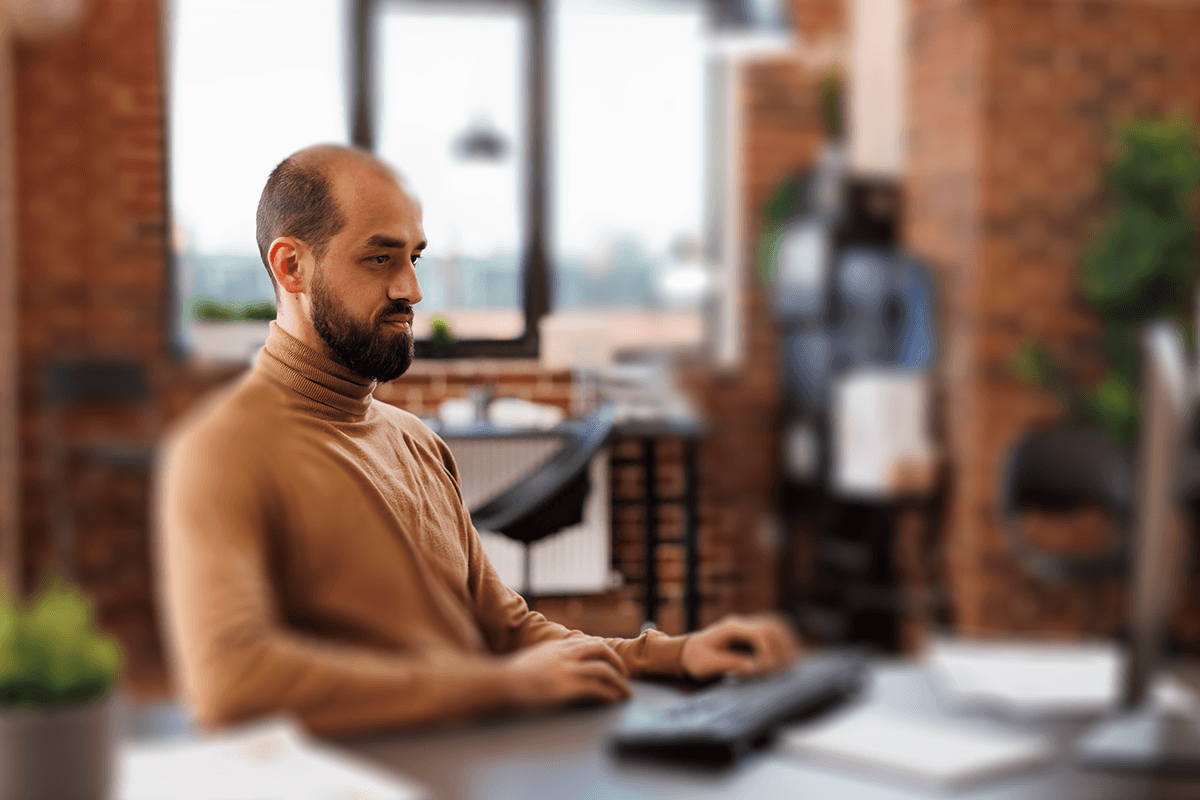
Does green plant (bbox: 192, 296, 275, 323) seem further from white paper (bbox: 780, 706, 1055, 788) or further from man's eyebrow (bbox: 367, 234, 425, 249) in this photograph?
white paper (bbox: 780, 706, 1055, 788)

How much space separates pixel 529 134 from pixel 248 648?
0.14 m

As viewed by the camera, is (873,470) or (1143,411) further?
(873,470)

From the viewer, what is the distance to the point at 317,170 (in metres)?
0.16

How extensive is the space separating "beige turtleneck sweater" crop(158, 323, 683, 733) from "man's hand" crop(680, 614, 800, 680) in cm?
4

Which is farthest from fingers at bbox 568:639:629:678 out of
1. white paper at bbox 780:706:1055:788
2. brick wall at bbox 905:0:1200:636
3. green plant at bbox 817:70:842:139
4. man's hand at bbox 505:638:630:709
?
brick wall at bbox 905:0:1200:636

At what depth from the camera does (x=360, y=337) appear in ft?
0.54

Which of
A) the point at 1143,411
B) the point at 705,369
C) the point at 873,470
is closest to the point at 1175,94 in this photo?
the point at 873,470

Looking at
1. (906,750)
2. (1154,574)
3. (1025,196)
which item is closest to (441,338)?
(906,750)

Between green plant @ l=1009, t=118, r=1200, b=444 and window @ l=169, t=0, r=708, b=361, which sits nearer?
window @ l=169, t=0, r=708, b=361

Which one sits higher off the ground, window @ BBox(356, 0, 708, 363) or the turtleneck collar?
window @ BBox(356, 0, 708, 363)

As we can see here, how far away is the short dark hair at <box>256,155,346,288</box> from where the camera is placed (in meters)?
0.16

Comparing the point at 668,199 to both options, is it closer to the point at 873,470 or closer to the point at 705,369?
the point at 705,369

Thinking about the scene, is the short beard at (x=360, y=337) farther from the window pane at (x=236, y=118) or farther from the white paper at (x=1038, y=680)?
the white paper at (x=1038, y=680)

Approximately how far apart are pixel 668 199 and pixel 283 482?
0.18 meters
